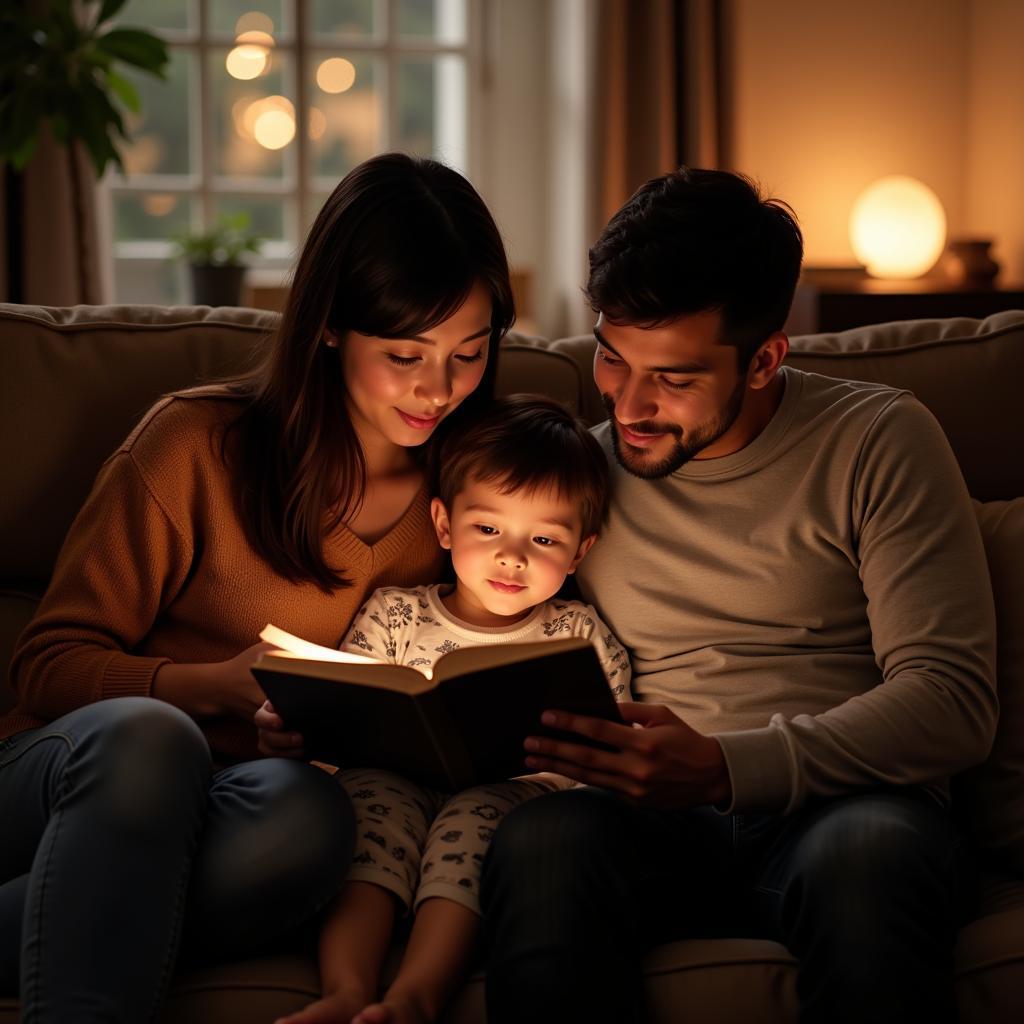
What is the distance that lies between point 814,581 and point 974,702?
0.24 m

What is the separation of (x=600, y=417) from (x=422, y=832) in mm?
759

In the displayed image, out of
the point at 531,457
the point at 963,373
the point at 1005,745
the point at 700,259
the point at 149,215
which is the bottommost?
the point at 1005,745

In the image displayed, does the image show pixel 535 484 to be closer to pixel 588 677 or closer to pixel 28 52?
pixel 588 677

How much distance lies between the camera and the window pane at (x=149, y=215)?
4.83m

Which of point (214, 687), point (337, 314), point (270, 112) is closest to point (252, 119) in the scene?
point (270, 112)

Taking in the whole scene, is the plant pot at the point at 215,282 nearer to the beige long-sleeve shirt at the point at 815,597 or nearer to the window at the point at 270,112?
the window at the point at 270,112

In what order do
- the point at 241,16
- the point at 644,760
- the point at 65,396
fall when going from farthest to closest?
the point at 241,16 < the point at 65,396 < the point at 644,760

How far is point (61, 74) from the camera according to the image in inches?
142

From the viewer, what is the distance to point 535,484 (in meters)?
1.62

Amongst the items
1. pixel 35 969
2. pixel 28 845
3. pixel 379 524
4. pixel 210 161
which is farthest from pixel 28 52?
pixel 35 969

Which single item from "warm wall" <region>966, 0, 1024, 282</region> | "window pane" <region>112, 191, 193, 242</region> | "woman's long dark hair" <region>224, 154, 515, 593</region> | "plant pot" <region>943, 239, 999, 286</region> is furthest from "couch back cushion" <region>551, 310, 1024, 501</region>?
"window pane" <region>112, 191, 193, 242</region>

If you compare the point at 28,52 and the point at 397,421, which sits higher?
the point at 28,52

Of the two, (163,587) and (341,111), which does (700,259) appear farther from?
(341,111)

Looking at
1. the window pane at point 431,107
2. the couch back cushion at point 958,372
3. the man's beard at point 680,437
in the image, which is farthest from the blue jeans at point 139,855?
the window pane at point 431,107
